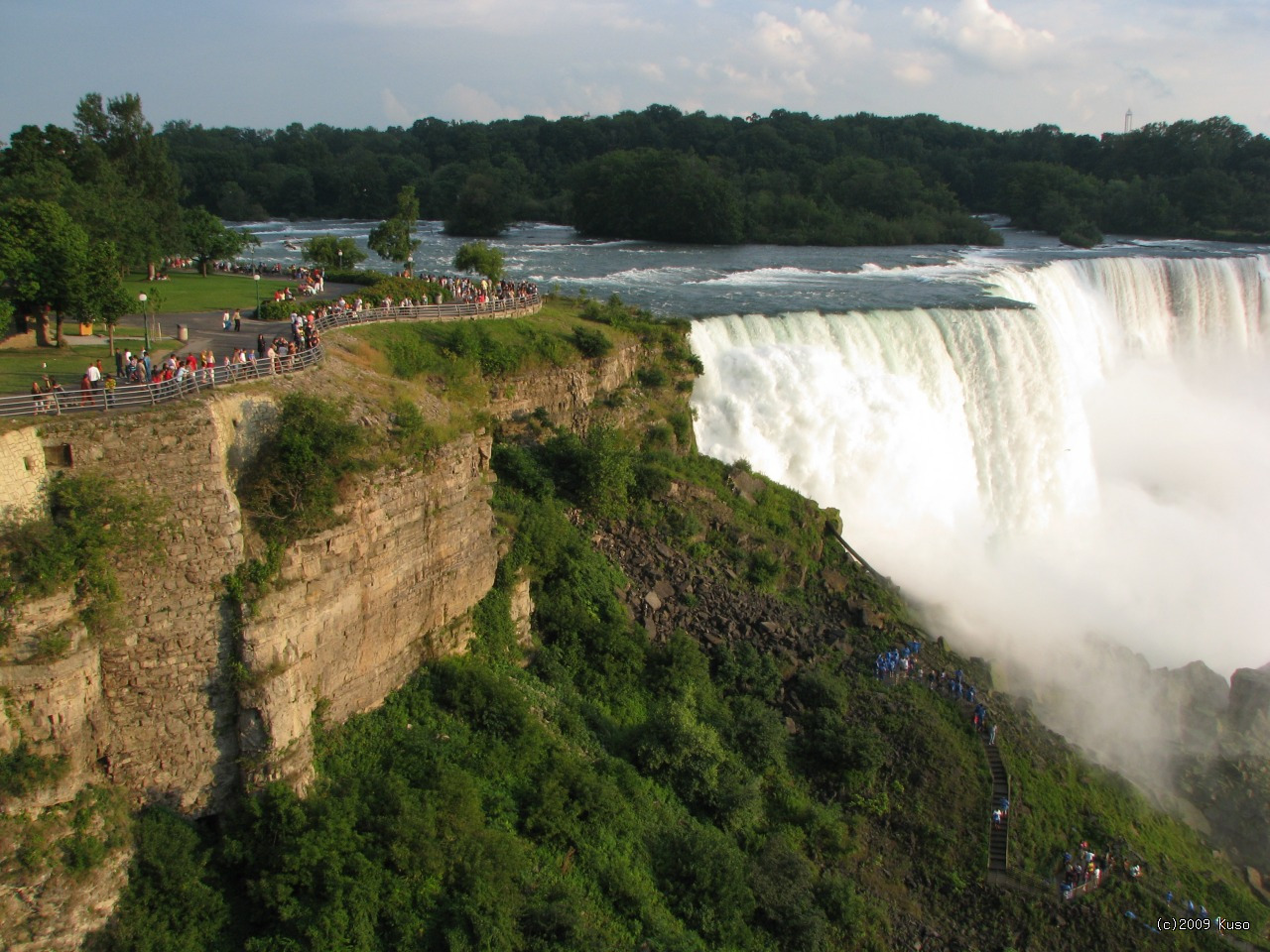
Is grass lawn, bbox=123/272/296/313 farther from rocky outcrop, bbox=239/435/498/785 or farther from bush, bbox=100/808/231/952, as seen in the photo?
bush, bbox=100/808/231/952

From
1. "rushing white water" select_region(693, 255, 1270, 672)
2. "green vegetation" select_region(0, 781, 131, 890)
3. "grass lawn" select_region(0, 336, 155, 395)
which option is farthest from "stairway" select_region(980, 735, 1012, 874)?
"grass lawn" select_region(0, 336, 155, 395)

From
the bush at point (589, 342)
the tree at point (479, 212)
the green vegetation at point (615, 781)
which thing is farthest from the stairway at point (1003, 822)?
the tree at point (479, 212)

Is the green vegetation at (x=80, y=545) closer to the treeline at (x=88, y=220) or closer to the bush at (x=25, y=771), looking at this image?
the bush at (x=25, y=771)

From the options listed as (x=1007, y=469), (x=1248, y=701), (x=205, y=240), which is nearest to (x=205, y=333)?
(x=205, y=240)

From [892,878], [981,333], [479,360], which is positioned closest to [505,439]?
[479,360]

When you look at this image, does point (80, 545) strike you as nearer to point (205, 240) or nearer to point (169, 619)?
point (169, 619)

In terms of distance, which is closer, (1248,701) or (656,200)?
(1248,701)
